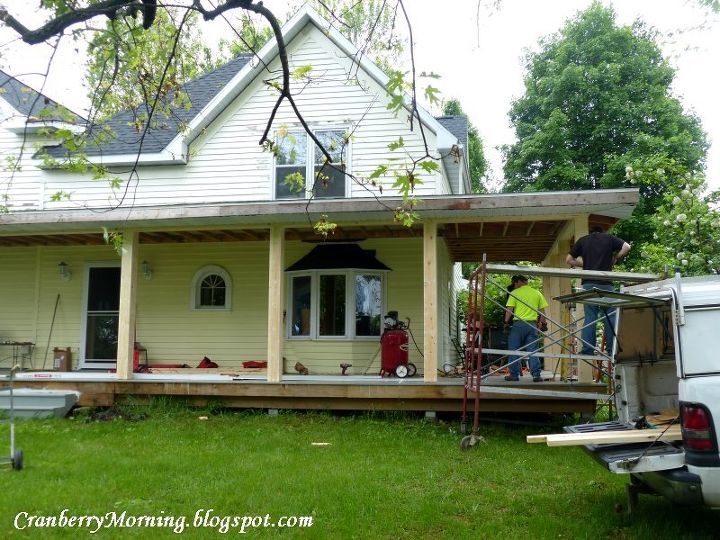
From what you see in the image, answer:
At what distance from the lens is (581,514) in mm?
4891

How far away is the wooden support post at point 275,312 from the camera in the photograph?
365 inches

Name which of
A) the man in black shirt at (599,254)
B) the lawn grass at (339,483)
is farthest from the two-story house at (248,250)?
the lawn grass at (339,483)

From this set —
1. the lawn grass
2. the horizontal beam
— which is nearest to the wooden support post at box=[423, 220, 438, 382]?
the lawn grass

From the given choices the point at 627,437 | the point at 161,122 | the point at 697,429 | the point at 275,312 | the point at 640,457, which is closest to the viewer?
the point at 697,429

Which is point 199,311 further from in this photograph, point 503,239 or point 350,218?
point 503,239

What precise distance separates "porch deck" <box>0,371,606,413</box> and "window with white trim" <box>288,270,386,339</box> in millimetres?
1806

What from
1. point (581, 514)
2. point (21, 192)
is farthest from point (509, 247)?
point (21, 192)

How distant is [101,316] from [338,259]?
5.11 m

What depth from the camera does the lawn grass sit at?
458cm

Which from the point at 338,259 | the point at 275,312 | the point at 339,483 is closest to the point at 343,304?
the point at 338,259

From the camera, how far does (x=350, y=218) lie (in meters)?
9.20

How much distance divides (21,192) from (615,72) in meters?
25.0

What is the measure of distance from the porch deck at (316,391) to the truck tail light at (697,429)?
4.43m

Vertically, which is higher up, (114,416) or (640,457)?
(640,457)
